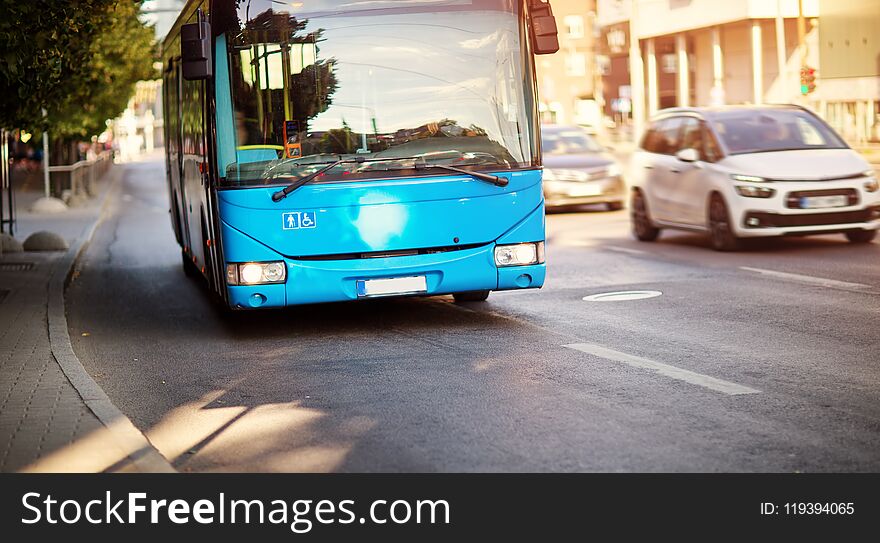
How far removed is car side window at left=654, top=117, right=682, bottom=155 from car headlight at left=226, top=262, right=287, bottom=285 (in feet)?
28.6

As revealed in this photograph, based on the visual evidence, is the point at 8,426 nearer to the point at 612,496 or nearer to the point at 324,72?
the point at 612,496

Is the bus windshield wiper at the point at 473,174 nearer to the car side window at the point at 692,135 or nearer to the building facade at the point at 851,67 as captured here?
the car side window at the point at 692,135

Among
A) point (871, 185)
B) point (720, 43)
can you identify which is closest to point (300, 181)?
point (871, 185)

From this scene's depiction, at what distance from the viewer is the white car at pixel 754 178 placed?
16203mm

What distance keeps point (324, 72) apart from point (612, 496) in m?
5.55

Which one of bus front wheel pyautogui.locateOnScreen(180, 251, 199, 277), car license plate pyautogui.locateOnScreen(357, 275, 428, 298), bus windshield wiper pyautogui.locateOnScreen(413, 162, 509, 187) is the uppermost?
bus windshield wiper pyautogui.locateOnScreen(413, 162, 509, 187)

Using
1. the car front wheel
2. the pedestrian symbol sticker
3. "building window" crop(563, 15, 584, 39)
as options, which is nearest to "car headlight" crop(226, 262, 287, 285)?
the pedestrian symbol sticker

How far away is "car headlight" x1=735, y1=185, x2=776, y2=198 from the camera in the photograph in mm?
16188

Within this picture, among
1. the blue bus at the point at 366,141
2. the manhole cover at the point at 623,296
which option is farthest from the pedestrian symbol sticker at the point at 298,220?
the manhole cover at the point at 623,296

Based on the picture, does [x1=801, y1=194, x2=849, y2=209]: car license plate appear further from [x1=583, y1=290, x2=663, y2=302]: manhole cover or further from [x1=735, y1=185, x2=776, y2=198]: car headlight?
[x1=583, y1=290, x2=663, y2=302]: manhole cover

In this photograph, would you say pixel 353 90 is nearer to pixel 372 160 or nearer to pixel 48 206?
pixel 372 160

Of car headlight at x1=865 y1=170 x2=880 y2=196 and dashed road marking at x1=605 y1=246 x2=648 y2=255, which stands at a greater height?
car headlight at x1=865 y1=170 x2=880 y2=196

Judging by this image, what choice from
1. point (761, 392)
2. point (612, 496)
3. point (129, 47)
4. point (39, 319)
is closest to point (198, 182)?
point (39, 319)

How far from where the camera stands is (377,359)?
988 cm
